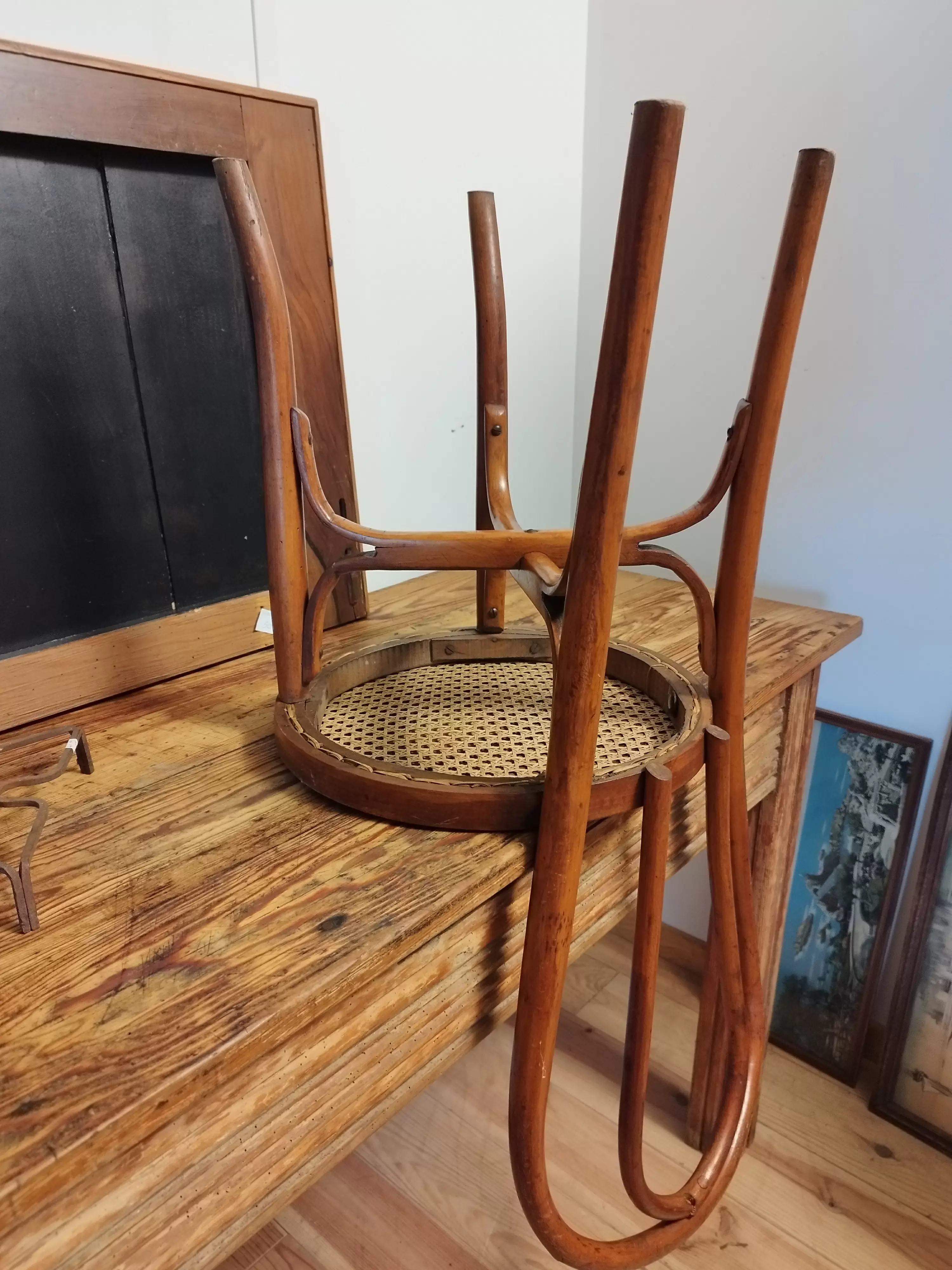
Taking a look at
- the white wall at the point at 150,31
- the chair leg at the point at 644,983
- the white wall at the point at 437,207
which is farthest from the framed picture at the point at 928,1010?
the white wall at the point at 150,31

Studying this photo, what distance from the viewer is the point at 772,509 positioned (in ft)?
3.85

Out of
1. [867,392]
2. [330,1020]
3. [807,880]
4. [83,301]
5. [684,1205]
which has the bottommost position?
[807,880]

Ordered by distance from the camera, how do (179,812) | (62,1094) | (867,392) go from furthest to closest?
(867,392) < (179,812) < (62,1094)

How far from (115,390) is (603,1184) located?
113cm

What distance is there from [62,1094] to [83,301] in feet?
2.12

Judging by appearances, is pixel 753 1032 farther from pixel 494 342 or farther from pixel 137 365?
pixel 137 365

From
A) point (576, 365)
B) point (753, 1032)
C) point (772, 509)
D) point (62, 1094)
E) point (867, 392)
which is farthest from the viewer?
point (576, 365)

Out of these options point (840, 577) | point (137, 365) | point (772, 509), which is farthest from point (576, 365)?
point (137, 365)

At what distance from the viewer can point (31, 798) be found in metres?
0.58

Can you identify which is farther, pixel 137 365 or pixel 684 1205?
pixel 137 365

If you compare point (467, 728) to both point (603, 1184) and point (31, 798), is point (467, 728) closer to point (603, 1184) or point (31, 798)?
point (31, 798)

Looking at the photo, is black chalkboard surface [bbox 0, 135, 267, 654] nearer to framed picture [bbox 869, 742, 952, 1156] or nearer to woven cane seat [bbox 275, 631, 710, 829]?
woven cane seat [bbox 275, 631, 710, 829]

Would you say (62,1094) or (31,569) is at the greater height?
(31,569)

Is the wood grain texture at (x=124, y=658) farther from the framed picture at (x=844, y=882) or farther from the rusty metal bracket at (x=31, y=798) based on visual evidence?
the framed picture at (x=844, y=882)
